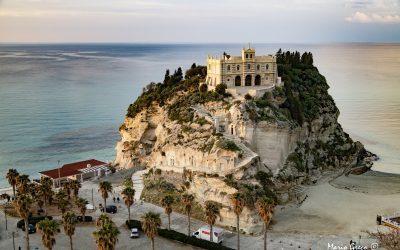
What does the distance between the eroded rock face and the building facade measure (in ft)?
21.9

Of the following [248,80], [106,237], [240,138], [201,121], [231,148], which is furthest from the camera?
[248,80]

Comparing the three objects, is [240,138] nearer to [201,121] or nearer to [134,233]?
[201,121]

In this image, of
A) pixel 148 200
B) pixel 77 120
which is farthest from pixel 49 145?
pixel 148 200

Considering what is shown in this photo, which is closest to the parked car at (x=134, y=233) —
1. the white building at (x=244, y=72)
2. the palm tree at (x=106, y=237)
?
the palm tree at (x=106, y=237)

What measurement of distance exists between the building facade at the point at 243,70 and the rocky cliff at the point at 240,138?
110 inches

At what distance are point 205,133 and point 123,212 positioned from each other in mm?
15162

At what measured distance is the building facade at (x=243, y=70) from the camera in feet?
238

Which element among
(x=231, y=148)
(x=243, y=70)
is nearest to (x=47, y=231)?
(x=231, y=148)

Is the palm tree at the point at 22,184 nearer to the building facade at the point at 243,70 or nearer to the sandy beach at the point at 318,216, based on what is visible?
the sandy beach at the point at 318,216

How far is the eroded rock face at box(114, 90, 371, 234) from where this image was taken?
59062 mm

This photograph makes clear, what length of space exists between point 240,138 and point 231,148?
451 cm

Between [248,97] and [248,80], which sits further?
[248,80]

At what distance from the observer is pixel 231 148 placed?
197 ft

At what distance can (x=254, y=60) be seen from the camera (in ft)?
244
